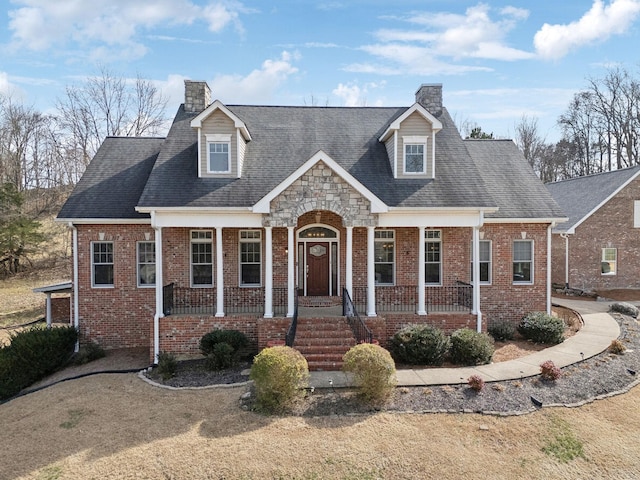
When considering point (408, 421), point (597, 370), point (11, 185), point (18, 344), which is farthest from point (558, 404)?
point (11, 185)

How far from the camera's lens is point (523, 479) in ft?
21.3

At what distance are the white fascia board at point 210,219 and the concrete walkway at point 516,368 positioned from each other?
5209mm

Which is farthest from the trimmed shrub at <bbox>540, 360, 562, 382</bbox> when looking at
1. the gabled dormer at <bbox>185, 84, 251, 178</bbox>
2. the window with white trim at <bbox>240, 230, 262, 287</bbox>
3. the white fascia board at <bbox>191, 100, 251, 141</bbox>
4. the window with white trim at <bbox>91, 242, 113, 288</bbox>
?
the window with white trim at <bbox>91, 242, 113, 288</bbox>

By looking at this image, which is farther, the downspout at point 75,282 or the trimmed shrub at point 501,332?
the downspout at point 75,282

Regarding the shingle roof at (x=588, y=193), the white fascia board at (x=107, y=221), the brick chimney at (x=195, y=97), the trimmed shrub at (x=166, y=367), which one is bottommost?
the trimmed shrub at (x=166, y=367)

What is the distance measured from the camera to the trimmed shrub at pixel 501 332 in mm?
13250

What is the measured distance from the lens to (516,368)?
10.4 meters

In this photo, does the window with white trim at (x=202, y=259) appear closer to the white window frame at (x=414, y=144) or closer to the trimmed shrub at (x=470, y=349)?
the white window frame at (x=414, y=144)

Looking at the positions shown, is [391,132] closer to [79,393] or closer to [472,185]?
[472,185]

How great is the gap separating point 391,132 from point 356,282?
5677 mm

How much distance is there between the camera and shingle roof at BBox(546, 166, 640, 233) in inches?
826

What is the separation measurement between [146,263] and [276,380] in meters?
8.21

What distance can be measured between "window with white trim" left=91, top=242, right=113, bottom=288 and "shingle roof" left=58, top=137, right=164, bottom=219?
45.7 inches

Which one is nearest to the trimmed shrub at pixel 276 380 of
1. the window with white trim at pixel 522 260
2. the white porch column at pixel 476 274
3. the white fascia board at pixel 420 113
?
the white porch column at pixel 476 274
